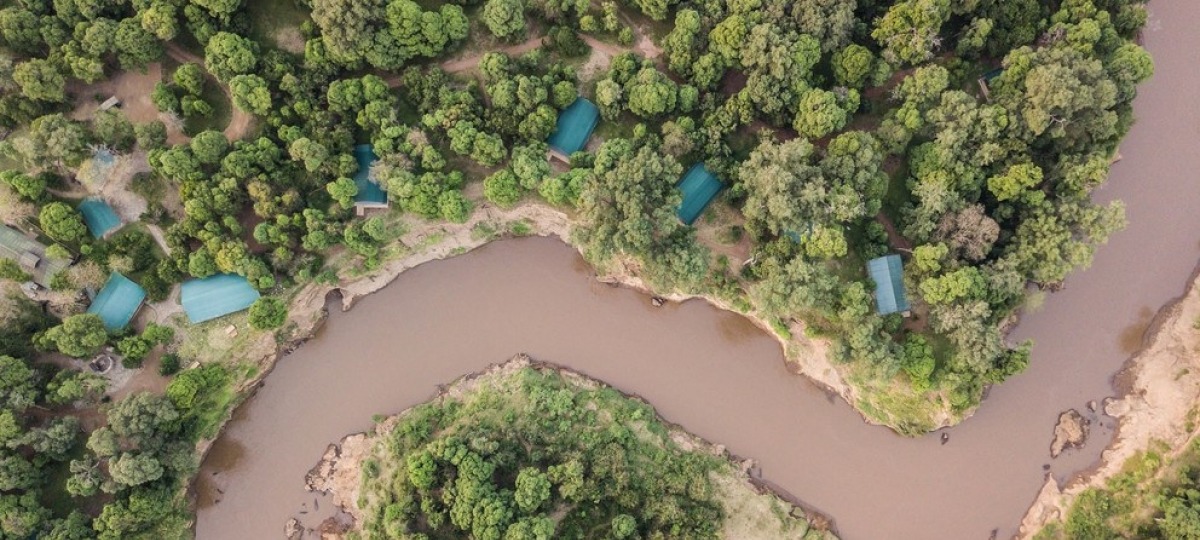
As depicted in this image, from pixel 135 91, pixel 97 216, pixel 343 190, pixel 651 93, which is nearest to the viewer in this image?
pixel 651 93

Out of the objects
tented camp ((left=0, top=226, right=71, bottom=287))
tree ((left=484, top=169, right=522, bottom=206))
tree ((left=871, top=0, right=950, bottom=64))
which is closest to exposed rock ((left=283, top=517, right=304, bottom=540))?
tented camp ((left=0, top=226, right=71, bottom=287))

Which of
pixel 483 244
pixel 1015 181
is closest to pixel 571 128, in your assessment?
pixel 483 244

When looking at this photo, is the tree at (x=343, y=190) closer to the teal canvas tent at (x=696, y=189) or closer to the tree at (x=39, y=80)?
the tree at (x=39, y=80)

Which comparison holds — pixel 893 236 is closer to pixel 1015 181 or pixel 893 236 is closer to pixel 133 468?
pixel 1015 181

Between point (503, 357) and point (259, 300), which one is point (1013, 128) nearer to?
point (503, 357)

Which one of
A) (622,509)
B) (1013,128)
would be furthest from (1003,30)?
(622,509)

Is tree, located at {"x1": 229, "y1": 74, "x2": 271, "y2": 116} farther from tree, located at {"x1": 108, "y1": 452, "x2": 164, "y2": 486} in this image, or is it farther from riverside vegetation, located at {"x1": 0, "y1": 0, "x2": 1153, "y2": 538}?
tree, located at {"x1": 108, "y1": 452, "x2": 164, "y2": 486}

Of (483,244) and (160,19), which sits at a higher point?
(160,19)

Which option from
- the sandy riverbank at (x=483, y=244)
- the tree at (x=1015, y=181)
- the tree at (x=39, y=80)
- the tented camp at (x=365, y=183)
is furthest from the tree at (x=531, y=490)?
the tree at (x=39, y=80)
